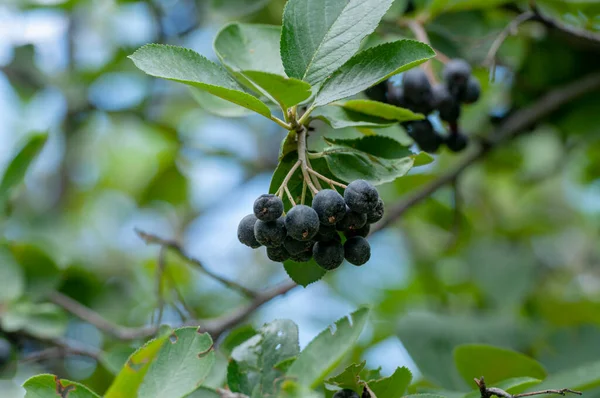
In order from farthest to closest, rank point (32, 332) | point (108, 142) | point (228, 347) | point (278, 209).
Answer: point (108, 142) < point (32, 332) < point (228, 347) < point (278, 209)

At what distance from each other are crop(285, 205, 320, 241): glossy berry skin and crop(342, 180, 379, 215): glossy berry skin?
63mm

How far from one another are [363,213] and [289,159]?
194mm

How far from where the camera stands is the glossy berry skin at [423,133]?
1.45 metres

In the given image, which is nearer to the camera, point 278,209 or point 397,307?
point 278,209

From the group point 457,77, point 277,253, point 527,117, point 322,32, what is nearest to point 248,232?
point 277,253

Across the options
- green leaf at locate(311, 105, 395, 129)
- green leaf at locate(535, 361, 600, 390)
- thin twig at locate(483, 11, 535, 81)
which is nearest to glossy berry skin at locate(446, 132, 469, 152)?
thin twig at locate(483, 11, 535, 81)

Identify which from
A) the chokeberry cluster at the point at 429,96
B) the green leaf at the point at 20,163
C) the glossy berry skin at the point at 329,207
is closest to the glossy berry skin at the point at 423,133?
the chokeberry cluster at the point at 429,96

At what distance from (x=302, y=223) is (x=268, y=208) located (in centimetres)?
6

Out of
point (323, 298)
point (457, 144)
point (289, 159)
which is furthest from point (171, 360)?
point (323, 298)

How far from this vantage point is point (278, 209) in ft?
3.34

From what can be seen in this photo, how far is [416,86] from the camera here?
1.38 meters

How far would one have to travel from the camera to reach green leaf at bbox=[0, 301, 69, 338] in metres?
1.88

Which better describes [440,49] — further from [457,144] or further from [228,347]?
[228,347]

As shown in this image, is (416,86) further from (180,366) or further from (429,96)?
(180,366)
